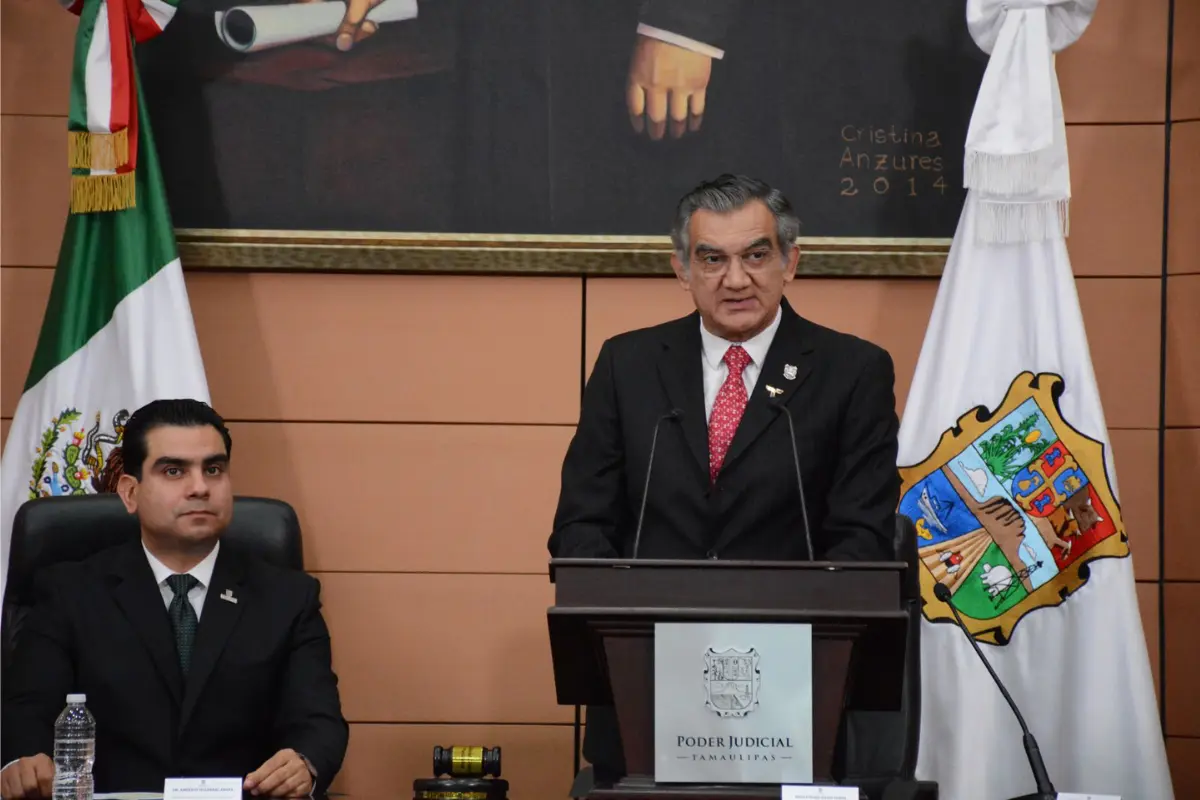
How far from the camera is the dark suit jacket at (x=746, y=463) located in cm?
242

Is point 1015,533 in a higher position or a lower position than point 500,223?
lower

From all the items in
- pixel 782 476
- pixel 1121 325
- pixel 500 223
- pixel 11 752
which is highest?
pixel 500 223

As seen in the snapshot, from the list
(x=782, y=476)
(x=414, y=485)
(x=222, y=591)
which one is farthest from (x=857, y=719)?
(x=414, y=485)

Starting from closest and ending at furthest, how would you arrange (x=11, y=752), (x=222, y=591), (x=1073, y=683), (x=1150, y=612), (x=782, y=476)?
(x=782, y=476)
(x=11, y=752)
(x=222, y=591)
(x=1073, y=683)
(x=1150, y=612)

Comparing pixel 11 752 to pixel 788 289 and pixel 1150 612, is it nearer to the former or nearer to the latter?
pixel 788 289

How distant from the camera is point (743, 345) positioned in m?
2.61

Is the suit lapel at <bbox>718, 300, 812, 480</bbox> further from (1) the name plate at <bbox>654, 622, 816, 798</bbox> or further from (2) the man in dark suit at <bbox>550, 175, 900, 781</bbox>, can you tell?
(1) the name plate at <bbox>654, 622, 816, 798</bbox>

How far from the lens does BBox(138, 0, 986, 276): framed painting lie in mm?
3889

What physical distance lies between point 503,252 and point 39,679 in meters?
1.70

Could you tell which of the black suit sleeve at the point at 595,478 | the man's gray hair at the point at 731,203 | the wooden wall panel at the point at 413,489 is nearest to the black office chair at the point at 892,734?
the black suit sleeve at the point at 595,478

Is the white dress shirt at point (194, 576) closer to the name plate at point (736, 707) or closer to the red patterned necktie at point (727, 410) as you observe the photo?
the red patterned necktie at point (727, 410)

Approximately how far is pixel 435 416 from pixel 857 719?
1791 millimetres

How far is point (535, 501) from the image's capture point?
12.9 feet

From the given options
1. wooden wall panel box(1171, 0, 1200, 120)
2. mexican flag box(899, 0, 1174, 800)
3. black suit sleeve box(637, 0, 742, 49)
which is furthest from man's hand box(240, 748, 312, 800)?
wooden wall panel box(1171, 0, 1200, 120)
